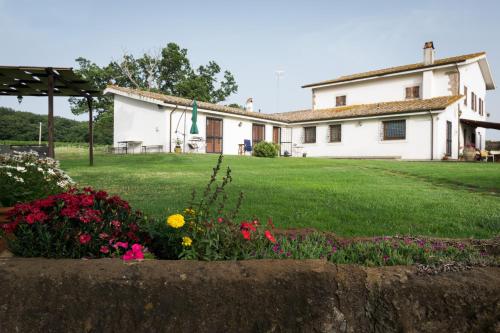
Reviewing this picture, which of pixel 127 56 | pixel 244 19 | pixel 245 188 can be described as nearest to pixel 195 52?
pixel 127 56

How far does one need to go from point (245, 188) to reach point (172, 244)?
4.97m

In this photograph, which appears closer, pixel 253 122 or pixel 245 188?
pixel 245 188

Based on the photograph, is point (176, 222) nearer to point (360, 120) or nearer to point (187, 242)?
point (187, 242)

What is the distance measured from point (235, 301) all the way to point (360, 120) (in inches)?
918

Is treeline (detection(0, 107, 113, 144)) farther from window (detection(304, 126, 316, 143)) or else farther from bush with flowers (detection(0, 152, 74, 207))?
bush with flowers (detection(0, 152, 74, 207))

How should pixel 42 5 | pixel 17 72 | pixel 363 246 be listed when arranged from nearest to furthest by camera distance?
1. pixel 363 246
2. pixel 17 72
3. pixel 42 5

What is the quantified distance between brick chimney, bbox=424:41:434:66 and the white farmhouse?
7 centimetres

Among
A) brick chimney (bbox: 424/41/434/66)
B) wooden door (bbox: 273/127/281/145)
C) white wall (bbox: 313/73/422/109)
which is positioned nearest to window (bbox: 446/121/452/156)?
white wall (bbox: 313/73/422/109)

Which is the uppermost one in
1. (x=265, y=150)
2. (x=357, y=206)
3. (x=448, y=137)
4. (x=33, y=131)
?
(x=33, y=131)

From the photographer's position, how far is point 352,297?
5.04ft

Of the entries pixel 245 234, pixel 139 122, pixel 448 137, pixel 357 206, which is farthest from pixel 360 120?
pixel 245 234

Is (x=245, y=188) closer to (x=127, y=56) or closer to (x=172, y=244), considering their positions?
(x=172, y=244)

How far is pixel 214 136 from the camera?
22.2m

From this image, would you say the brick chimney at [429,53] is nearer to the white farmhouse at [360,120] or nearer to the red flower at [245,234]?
the white farmhouse at [360,120]
